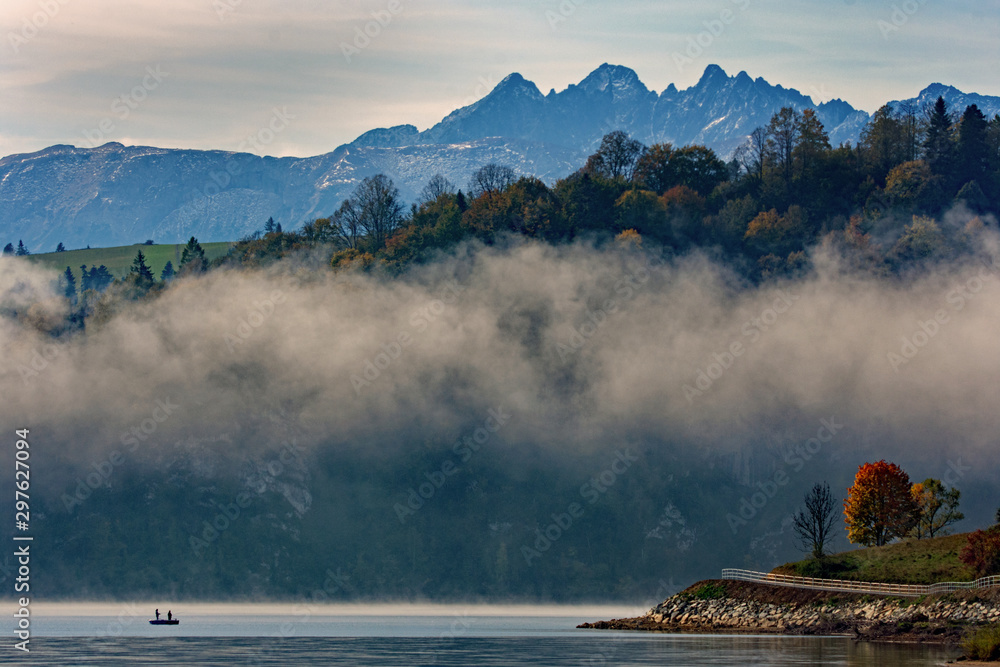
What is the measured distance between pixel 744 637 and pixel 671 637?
728 cm

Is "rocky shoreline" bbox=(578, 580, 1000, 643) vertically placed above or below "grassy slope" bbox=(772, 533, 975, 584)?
below

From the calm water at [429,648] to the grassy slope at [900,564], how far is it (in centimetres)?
1241

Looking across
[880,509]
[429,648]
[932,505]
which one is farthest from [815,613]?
[932,505]

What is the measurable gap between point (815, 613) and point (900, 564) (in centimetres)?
Result: 1029

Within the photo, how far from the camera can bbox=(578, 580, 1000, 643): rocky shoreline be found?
348 feet

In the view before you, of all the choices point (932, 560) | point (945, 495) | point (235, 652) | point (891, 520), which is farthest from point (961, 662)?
point (945, 495)

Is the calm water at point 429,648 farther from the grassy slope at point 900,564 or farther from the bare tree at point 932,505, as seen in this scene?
the bare tree at point 932,505

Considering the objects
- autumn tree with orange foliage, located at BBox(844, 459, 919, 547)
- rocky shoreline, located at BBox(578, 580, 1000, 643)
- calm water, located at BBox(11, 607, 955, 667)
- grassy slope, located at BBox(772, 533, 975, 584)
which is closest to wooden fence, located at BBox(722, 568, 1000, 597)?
rocky shoreline, located at BBox(578, 580, 1000, 643)

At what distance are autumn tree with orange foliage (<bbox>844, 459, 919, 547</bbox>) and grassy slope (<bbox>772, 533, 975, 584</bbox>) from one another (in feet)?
61.2

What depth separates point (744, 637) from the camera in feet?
381

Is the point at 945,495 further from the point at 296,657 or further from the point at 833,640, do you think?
the point at 296,657

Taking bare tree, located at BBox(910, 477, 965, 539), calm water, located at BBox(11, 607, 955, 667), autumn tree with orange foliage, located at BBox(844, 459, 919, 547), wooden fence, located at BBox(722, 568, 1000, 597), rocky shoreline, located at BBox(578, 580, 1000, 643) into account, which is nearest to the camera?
calm water, located at BBox(11, 607, 955, 667)

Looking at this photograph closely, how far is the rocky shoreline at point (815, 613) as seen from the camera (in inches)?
4178

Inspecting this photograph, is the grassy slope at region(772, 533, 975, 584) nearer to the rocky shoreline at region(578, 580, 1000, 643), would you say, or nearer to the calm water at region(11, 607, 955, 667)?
the rocky shoreline at region(578, 580, 1000, 643)
